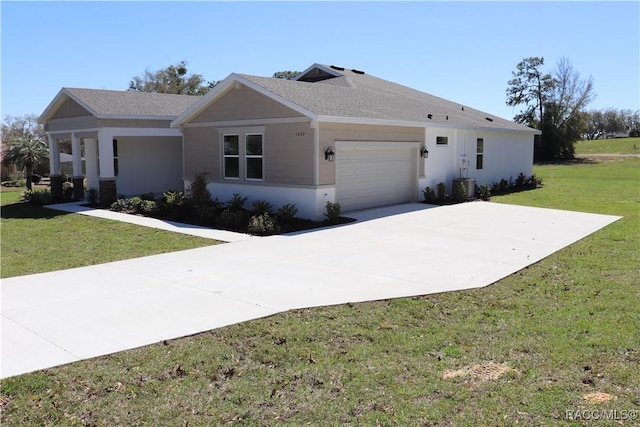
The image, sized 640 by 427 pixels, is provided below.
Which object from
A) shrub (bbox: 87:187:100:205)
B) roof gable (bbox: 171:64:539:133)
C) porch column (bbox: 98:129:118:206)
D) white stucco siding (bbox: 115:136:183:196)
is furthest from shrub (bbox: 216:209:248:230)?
white stucco siding (bbox: 115:136:183:196)

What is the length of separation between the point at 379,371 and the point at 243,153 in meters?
12.4

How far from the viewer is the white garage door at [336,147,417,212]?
51.7 feet

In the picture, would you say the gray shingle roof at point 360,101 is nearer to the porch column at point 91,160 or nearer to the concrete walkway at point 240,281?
the concrete walkway at point 240,281

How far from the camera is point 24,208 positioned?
62.1 feet

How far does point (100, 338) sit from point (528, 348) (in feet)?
14.3

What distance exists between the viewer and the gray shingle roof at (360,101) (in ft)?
50.2

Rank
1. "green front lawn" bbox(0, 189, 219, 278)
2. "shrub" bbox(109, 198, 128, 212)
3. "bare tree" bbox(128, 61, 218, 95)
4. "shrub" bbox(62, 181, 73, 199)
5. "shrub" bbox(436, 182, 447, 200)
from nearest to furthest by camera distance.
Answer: "green front lawn" bbox(0, 189, 219, 278) → "shrub" bbox(109, 198, 128, 212) → "shrub" bbox(436, 182, 447, 200) → "shrub" bbox(62, 181, 73, 199) → "bare tree" bbox(128, 61, 218, 95)

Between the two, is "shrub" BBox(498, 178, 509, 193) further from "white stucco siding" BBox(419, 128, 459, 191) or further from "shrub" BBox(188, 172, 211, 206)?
"shrub" BBox(188, 172, 211, 206)

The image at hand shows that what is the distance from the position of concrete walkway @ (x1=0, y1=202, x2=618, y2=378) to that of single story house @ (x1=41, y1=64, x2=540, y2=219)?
9.12ft

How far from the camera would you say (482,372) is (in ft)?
15.6

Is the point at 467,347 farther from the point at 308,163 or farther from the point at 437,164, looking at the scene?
the point at 437,164

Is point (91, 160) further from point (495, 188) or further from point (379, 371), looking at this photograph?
point (379, 371)

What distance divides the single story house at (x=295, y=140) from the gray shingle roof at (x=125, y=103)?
0.07 m

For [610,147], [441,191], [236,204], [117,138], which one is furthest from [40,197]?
[610,147]
